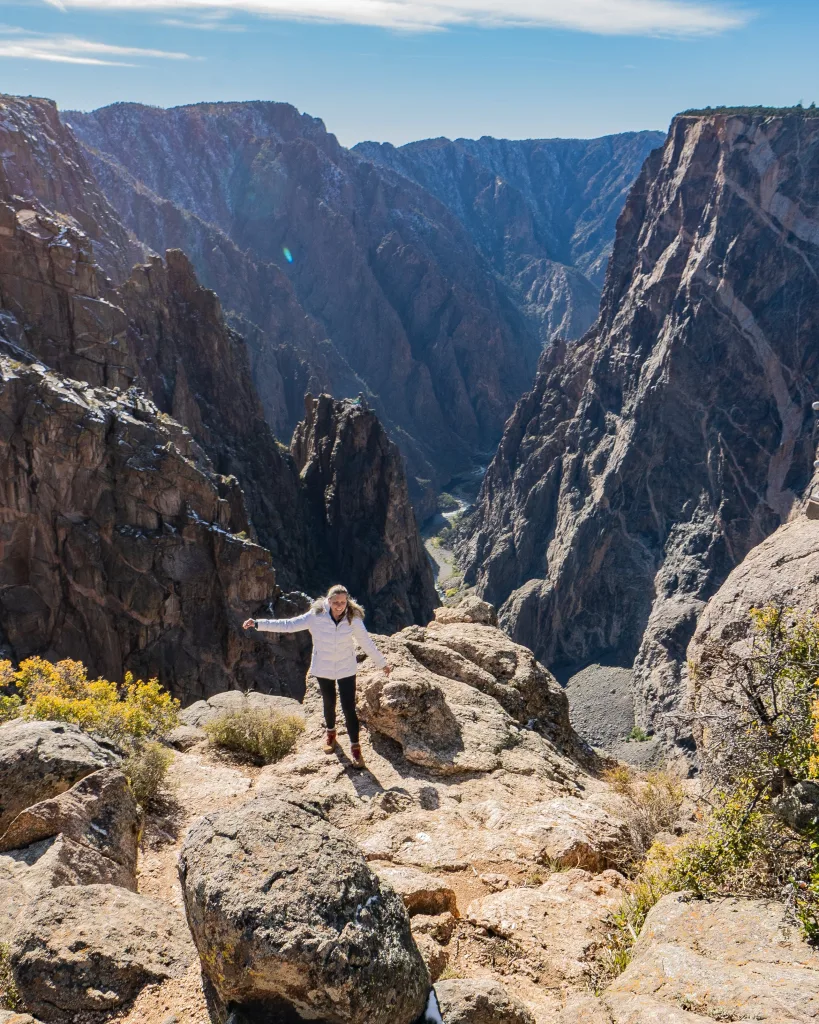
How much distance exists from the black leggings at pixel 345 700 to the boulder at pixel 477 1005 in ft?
14.7

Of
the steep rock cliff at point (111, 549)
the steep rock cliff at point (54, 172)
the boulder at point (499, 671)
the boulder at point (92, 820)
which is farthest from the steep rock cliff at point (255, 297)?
the boulder at point (92, 820)

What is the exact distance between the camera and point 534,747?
10.6 m

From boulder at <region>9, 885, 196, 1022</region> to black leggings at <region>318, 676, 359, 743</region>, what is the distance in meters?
3.79

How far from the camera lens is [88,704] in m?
9.60

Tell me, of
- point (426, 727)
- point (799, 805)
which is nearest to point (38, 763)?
point (426, 727)

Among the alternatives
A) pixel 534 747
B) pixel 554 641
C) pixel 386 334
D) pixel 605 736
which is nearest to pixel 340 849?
pixel 534 747

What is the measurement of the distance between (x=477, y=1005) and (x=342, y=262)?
191 meters

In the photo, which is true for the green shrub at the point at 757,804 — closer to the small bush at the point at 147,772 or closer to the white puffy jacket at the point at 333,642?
the white puffy jacket at the point at 333,642

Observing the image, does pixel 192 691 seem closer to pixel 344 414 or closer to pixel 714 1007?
pixel 714 1007

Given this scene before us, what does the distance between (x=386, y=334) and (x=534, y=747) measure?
17520cm

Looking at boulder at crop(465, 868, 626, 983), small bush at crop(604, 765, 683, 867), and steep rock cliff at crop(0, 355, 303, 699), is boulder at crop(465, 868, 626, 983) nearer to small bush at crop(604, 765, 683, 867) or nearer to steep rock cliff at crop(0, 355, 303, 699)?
small bush at crop(604, 765, 683, 867)

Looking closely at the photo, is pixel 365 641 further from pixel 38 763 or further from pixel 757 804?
pixel 757 804

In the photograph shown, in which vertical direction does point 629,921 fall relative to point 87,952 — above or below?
below

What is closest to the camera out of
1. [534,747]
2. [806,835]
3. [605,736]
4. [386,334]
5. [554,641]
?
[806,835]
